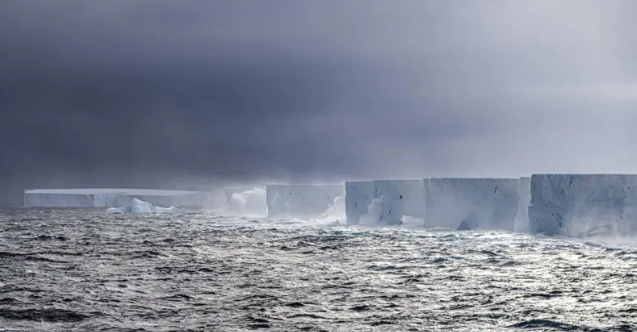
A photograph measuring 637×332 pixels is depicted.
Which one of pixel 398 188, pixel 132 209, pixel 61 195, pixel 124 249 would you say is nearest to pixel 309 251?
pixel 124 249

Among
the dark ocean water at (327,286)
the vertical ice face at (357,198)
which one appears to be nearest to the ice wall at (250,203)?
the vertical ice face at (357,198)

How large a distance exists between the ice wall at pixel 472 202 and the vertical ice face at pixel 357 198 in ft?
12.5

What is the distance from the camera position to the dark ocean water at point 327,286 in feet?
27.5

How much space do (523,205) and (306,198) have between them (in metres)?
15.1

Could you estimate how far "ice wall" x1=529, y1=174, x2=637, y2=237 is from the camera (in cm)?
1780

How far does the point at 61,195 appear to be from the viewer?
62.9 meters

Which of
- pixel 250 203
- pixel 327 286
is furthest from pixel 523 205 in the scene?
pixel 250 203

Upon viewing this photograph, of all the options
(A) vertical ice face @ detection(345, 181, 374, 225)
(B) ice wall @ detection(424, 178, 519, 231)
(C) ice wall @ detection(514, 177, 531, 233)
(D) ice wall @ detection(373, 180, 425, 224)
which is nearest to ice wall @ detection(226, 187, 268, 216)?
(A) vertical ice face @ detection(345, 181, 374, 225)

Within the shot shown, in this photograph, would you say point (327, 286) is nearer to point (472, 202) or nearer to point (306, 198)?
point (472, 202)

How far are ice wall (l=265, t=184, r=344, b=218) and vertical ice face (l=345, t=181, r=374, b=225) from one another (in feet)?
18.6

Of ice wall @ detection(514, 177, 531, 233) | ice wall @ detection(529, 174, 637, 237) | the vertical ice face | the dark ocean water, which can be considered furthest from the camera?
the vertical ice face

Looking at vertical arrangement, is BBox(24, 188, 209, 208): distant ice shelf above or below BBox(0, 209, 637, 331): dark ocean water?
above

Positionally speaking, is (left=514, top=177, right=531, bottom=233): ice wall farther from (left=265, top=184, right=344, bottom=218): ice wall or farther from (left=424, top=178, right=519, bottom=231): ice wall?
(left=265, top=184, right=344, bottom=218): ice wall

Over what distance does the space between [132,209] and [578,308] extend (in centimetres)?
4235
